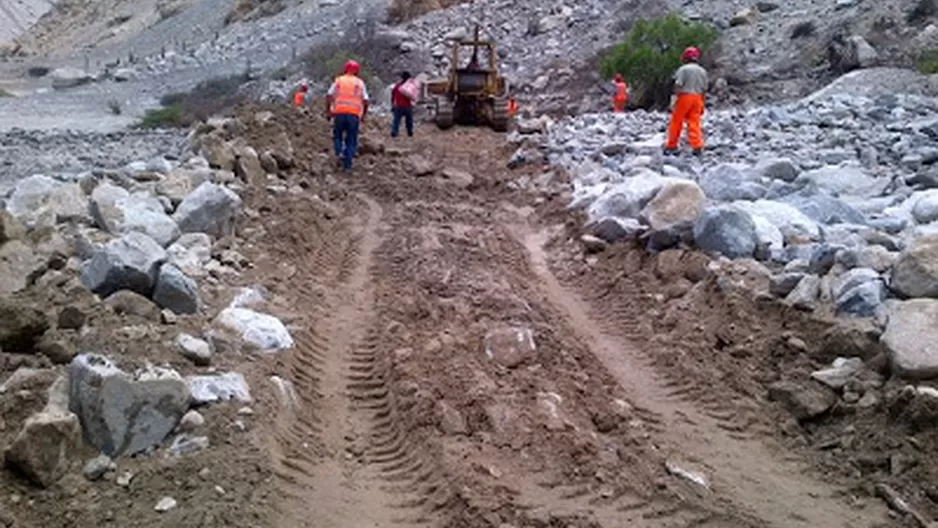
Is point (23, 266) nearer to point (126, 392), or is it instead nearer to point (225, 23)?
point (126, 392)

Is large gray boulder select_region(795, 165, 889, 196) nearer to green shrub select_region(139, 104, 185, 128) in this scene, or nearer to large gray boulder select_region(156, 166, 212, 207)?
large gray boulder select_region(156, 166, 212, 207)

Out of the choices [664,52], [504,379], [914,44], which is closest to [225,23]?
[664,52]

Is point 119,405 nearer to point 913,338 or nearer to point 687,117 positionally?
point 913,338

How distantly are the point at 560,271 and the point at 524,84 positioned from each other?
19.5 metres

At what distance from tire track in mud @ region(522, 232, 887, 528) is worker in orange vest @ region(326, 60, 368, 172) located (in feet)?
18.2

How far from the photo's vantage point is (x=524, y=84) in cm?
2695

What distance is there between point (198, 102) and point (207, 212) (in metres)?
21.9

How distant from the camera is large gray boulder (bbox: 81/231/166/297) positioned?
17.0ft

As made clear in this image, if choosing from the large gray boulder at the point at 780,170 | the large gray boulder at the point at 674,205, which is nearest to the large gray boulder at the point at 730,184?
the large gray boulder at the point at 780,170

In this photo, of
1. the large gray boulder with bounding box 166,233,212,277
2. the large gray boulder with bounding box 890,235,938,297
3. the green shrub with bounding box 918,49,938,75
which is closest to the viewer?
the large gray boulder with bounding box 890,235,938,297

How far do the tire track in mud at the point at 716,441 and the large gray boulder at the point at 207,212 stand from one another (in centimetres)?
275

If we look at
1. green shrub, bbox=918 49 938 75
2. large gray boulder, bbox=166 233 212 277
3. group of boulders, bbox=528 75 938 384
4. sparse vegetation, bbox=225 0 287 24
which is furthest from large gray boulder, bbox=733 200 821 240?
sparse vegetation, bbox=225 0 287 24

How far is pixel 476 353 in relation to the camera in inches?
222

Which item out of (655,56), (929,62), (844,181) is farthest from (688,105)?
(655,56)
